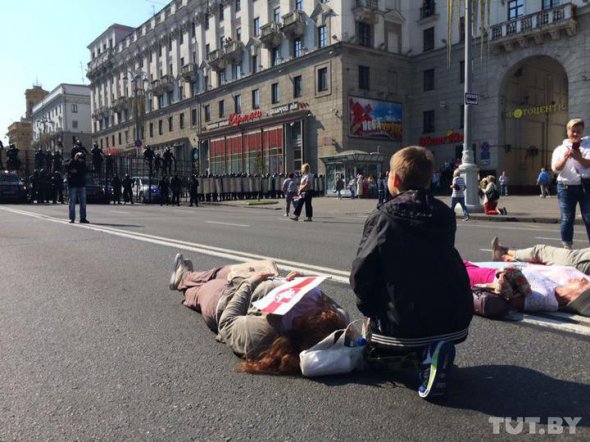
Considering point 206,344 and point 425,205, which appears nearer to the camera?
point 425,205

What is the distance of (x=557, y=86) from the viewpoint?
3944cm

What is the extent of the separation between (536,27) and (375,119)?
12188 mm

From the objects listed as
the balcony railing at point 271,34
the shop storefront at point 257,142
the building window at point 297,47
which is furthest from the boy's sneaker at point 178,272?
the balcony railing at point 271,34

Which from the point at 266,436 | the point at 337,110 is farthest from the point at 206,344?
the point at 337,110

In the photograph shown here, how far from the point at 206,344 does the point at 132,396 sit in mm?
927

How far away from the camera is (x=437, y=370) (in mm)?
2723

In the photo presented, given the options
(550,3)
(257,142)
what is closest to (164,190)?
(257,142)

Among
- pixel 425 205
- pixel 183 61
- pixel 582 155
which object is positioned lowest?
pixel 425 205

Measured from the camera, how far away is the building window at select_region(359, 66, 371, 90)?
38116mm

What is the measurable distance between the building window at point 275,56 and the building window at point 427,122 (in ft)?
42.9

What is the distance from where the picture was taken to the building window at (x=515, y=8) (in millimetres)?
33375

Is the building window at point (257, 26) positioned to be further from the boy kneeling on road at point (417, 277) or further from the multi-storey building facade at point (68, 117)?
the multi-storey building facade at point (68, 117)

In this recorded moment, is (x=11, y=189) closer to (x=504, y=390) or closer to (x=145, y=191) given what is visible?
(x=145, y=191)

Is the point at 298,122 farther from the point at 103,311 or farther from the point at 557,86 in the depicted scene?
the point at 103,311
